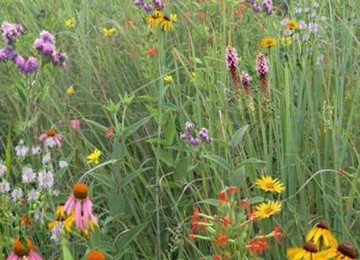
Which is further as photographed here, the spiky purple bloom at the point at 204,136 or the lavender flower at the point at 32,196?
the spiky purple bloom at the point at 204,136

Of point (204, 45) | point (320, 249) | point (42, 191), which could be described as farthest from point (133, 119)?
point (320, 249)

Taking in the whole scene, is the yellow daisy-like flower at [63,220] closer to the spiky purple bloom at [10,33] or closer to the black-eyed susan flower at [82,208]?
the black-eyed susan flower at [82,208]

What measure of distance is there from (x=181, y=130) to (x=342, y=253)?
3.05ft

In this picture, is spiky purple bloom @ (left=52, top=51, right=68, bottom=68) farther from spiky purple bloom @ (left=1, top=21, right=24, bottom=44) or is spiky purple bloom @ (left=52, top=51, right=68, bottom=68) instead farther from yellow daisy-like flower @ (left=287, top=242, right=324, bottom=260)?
yellow daisy-like flower @ (left=287, top=242, right=324, bottom=260)

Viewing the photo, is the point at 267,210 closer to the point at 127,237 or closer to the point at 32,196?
the point at 127,237

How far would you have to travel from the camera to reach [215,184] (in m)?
1.64

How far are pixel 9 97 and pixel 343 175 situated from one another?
41.8 inches

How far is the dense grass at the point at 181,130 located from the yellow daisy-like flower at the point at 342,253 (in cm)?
33

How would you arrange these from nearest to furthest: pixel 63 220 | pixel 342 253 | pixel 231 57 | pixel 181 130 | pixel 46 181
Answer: pixel 342 253 → pixel 63 220 → pixel 46 181 → pixel 231 57 → pixel 181 130

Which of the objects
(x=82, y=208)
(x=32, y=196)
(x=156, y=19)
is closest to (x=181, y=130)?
(x=156, y=19)

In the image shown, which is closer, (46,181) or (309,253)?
(309,253)

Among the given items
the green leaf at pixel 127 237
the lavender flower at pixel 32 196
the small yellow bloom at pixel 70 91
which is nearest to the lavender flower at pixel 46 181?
the lavender flower at pixel 32 196

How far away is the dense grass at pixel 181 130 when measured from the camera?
152 cm

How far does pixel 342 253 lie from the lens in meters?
1.06
